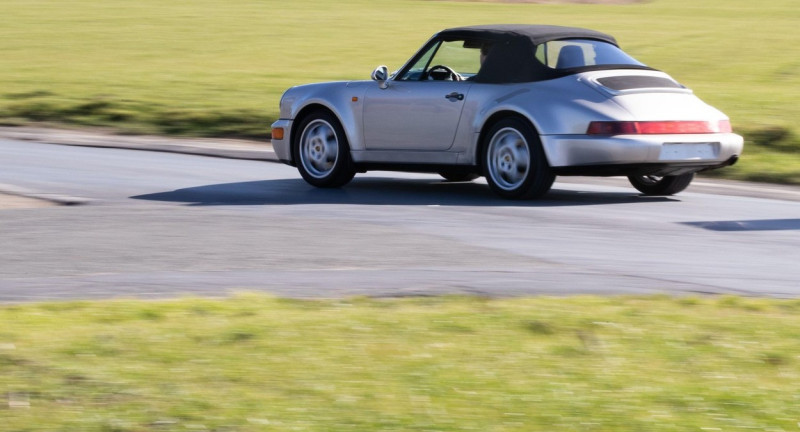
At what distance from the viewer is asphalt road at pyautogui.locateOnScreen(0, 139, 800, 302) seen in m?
7.42

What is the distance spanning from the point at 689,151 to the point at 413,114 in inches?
92.3

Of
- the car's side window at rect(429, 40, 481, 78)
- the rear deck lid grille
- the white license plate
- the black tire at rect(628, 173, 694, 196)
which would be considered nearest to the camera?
the white license plate

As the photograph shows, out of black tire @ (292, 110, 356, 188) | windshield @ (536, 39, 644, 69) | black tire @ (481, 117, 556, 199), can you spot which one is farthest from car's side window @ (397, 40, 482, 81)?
black tire @ (292, 110, 356, 188)

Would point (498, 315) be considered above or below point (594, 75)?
below

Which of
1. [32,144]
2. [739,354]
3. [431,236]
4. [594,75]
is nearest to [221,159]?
[32,144]

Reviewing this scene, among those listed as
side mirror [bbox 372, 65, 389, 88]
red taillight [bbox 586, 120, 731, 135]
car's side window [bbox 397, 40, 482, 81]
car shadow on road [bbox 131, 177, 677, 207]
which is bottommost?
car shadow on road [bbox 131, 177, 677, 207]

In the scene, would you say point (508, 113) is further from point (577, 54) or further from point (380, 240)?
point (380, 240)

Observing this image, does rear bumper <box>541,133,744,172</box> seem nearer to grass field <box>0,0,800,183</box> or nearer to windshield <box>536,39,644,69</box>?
windshield <box>536,39,644,69</box>

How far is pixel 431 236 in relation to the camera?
30.2ft

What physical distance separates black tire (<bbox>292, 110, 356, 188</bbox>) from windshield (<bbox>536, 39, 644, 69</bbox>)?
80.5 inches

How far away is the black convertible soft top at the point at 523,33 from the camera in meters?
11.5

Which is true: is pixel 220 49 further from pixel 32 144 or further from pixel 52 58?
pixel 32 144

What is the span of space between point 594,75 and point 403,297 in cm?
465

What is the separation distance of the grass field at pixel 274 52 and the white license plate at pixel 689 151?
9.04ft
